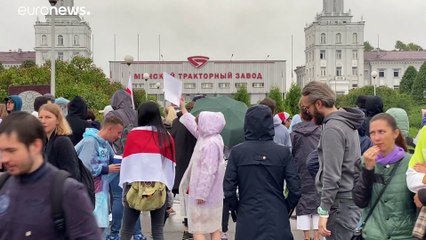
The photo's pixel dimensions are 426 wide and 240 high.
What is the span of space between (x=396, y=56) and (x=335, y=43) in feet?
39.5

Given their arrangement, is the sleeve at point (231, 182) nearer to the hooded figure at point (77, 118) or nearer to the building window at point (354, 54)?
the hooded figure at point (77, 118)

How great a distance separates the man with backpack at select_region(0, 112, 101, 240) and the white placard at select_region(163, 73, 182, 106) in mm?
5339

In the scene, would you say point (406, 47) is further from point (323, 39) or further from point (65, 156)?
point (65, 156)

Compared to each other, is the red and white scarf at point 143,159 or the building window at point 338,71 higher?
the building window at point 338,71

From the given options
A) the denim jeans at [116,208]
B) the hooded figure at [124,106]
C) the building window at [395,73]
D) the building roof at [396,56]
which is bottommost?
the denim jeans at [116,208]

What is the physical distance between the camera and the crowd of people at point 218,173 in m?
3.52

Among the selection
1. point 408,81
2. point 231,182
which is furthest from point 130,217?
point 408,81

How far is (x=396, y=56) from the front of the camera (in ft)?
495

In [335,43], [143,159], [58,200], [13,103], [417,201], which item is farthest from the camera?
[335,43]

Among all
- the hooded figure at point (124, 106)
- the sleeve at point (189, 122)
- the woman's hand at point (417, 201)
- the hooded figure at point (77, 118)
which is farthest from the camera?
the hooded figure at point (124, 106)

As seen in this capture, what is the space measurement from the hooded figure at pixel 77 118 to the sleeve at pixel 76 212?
564 centimetres

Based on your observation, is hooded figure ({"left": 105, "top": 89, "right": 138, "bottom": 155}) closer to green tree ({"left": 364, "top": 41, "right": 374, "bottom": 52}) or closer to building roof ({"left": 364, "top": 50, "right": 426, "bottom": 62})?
building roof ({"left": 364, "top": 50, "right": 426, "bottom": 62})

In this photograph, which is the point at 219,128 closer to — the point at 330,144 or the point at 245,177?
the point at 245,177

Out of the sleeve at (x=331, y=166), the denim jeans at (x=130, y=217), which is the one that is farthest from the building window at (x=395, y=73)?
the sleeve at (x=331, y=166)
